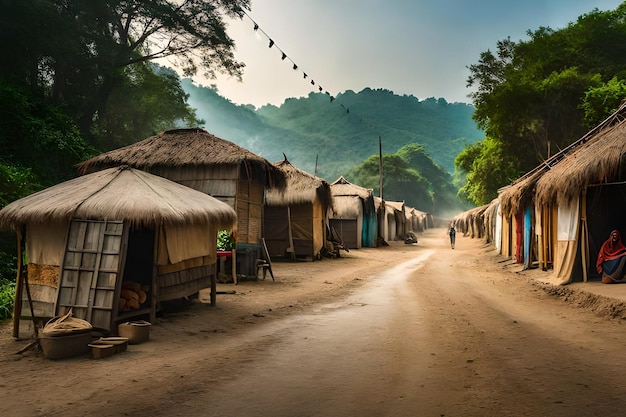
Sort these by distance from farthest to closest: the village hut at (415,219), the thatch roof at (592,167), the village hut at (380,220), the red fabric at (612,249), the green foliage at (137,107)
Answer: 1. the village hut at (415,219)
2. the village hut at (380,220)
3. the green foliage at (137,107)
4. the red fabric at (612,249)
5. the thatch roof at (592,167)

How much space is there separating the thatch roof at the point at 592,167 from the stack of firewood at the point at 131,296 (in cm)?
1051

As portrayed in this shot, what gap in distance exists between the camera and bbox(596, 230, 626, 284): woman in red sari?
1057cm

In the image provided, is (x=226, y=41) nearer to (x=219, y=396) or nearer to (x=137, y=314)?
(x=137, y=314)

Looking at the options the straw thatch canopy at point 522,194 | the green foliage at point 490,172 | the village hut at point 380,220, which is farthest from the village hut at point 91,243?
the green foliage at point 490,172

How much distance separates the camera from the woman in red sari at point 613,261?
34.7 ft

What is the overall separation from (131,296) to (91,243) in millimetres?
1312

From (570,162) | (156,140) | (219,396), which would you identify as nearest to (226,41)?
(156,140)

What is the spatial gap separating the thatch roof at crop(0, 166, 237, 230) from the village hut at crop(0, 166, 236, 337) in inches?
0.6

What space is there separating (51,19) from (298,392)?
2051 cm

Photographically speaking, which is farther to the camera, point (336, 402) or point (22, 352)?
point (22, 352)

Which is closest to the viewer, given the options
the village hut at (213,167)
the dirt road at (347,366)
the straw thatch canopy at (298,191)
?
the dirt road at (347,366)

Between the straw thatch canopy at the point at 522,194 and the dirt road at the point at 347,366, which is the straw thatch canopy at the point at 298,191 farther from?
the dirt road at the point at 347,366

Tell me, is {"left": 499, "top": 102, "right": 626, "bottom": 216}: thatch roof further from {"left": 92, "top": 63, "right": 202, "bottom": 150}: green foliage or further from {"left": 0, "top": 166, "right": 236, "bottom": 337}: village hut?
{"left": 92, "top": 63, "right": 202, "bottom": 150}: green foliage

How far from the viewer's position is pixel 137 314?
7668 mm
